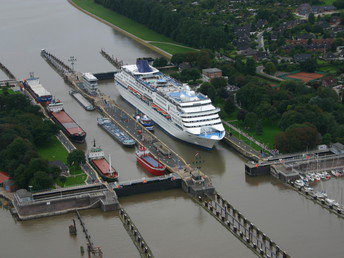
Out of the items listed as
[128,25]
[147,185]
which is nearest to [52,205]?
[147,185]

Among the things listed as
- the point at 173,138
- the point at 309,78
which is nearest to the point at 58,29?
the point at 309,78

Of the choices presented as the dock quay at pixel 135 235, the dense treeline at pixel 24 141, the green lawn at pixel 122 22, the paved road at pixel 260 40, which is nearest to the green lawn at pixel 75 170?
the dense treeline at pixel 24 141

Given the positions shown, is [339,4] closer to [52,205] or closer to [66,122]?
[66,122]

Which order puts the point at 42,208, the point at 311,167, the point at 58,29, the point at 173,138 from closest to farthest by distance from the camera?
the point at 42,208, the point at 311,167, the point at 173,138, the point at 58,29

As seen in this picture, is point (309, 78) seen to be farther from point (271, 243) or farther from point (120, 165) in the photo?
point (271, 243)

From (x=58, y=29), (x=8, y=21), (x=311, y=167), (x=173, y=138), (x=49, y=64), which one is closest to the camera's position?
(x=311, y=167)

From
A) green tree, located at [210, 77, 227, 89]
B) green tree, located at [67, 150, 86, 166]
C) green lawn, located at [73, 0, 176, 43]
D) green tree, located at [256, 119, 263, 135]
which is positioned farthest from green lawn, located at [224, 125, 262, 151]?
green lawn, located at [73, 0, 176, 43]
